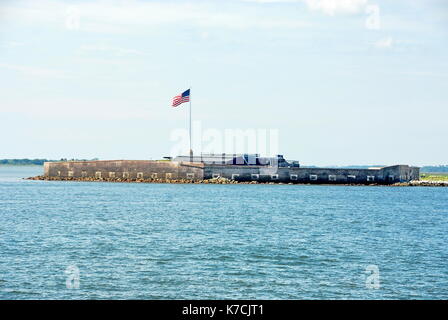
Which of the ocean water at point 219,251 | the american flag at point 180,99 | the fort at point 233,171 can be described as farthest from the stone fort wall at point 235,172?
the ocean water at point 219,251

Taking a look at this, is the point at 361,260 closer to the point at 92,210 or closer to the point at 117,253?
the point at 117,253

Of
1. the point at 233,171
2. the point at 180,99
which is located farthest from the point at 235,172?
the point at 180,99

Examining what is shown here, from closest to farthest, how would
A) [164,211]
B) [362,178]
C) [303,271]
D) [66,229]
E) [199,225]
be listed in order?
[303,271]
[66,229]
[199,225]
[164,211]
[362,178]

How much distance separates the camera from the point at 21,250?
30.3 m

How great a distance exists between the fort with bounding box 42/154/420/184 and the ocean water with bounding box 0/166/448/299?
34577 mm

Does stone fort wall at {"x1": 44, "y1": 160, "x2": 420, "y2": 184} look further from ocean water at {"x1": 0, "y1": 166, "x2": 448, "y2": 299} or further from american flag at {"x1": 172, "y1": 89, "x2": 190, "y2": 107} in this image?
ocean water at {"x1": 0, "y1": 166, "x2": 448, "y2": 299}

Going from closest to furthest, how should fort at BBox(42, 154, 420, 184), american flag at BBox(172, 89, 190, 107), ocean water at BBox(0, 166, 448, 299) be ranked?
ocean water at BBox(0, 166, 448, 299) → american flag at BBox(172, 89, 190, 107) → fort at BBox(42, 154, 420, 184)

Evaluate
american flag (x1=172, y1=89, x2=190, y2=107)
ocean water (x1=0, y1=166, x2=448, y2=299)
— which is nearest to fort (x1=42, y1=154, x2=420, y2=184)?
american flag (x1=172, y1=89, x2=190, y2=107)

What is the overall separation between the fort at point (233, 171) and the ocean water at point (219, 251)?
113 feet

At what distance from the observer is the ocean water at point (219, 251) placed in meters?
22.4

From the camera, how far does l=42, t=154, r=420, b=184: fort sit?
96250mm

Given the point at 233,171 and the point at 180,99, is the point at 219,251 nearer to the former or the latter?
the point at 180,99

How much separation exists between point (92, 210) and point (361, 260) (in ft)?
98.0
